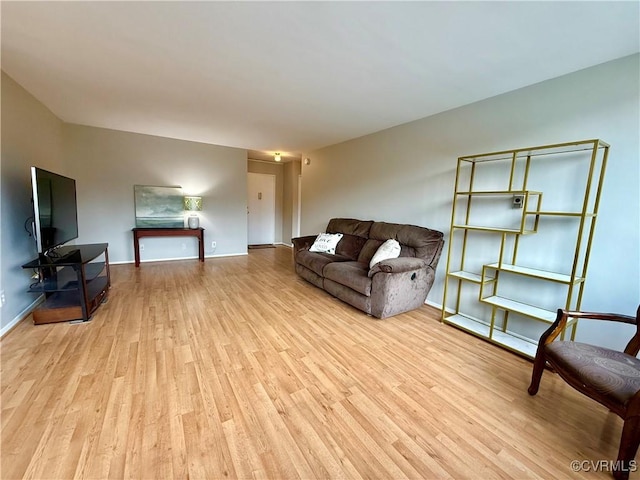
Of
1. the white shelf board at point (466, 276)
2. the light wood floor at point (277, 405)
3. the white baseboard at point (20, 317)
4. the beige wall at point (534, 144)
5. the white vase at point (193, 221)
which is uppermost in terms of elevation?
the beige wall at point (534, 144)

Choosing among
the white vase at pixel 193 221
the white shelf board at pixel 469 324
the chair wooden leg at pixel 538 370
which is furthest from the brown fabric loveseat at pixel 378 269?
the white vase at pixel 193 221

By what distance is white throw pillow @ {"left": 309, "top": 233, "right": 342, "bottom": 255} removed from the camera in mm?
4117

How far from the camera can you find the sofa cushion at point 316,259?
360 cm

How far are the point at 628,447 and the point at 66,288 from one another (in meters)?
4.15

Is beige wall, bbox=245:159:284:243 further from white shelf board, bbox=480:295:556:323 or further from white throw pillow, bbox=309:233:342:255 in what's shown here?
white shelf board, bbox=480:295:556:323

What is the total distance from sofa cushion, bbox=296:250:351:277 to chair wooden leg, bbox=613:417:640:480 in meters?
2.75

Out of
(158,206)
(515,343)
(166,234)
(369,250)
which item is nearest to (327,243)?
(369,250)

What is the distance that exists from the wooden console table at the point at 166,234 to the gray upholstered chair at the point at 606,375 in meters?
5.12

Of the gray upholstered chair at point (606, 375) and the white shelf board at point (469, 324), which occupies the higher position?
the gray upholstered chair at point (606, 375)

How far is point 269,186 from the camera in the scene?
726 centimetres

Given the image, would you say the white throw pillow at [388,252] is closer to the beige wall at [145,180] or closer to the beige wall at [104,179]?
the beige wall at [104,179]

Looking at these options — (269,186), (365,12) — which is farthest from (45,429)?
(269,186)

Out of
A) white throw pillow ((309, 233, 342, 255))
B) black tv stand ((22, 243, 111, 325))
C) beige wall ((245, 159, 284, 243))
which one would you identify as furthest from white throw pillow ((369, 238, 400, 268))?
beige wall ((245, 159, 284, 243))

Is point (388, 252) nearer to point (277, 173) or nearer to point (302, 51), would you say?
point (302, 51)
